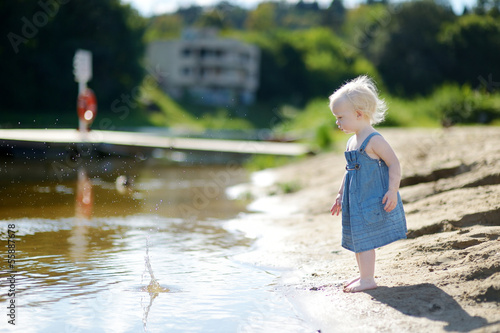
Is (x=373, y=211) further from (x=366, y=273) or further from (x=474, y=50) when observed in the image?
(x=474, y=50)

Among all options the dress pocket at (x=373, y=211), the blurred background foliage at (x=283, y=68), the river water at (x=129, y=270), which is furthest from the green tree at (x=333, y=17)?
the dress pocket at (x=373, y=211)

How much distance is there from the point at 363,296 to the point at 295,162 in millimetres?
10100

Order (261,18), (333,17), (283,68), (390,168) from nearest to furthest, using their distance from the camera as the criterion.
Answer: (390,168)
(283,68)
(261,18)
(333,17)

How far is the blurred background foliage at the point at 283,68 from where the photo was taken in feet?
76.9

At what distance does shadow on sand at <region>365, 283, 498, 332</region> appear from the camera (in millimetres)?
2921

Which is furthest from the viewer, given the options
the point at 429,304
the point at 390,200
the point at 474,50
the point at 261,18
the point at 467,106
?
the point at 261,18

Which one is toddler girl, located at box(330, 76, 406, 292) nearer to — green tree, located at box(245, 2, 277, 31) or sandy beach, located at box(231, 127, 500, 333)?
sandy beach, located at box(231, 127, 500, 333)

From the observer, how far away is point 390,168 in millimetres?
3682

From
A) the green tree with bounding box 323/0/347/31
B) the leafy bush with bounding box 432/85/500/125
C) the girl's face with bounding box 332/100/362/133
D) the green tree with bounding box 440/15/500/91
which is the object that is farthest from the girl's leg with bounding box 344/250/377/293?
the green tree with bounding box 323/0/347/31

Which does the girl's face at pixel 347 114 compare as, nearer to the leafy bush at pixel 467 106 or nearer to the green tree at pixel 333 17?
the leafy bush at pixel 467 106

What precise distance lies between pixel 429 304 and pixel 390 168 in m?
0.88

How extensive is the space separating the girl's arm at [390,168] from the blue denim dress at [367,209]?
56 millimetres

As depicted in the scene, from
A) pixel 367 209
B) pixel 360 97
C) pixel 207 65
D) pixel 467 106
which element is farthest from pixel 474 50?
pixel 207 65

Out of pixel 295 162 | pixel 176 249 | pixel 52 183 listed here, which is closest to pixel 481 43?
pixel 295 162
